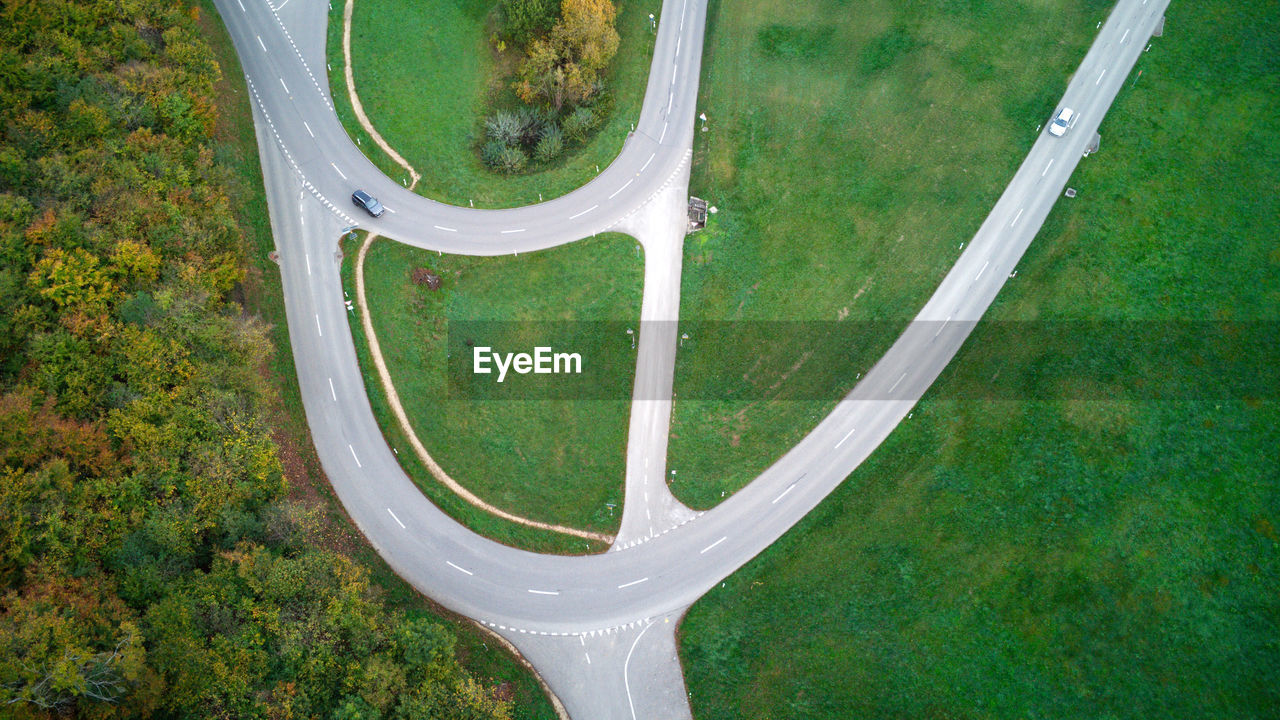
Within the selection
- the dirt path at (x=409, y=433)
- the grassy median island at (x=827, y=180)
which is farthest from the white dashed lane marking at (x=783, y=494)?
the dirt path at (x=409, y=433)

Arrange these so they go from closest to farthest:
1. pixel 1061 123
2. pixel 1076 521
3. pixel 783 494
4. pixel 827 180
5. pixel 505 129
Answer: pixel 1076 521
pixel 783 494
pixel 827 180
pixel 1061 123
pixel 505 129

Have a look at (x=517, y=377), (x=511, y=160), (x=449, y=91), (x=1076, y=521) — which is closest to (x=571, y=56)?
(x=511, y=160)

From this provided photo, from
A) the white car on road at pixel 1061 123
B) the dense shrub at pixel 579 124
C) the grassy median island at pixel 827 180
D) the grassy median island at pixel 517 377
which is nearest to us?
the grassy median island at pixel 517 377

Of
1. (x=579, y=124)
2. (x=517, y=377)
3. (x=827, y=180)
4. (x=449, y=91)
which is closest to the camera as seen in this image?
(x=517, y=377)

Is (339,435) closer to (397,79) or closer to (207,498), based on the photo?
(207,498)

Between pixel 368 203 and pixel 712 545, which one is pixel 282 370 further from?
pixel 712 545

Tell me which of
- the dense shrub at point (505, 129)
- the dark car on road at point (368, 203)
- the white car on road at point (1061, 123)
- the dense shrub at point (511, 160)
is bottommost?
the dark car on road at point (368, 203)

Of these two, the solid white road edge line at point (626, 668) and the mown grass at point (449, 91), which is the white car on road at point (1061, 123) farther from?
the solid white road edge line at point (626, 668)

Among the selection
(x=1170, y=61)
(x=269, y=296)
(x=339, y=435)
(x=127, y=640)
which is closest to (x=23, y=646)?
(x=127, y=640)
